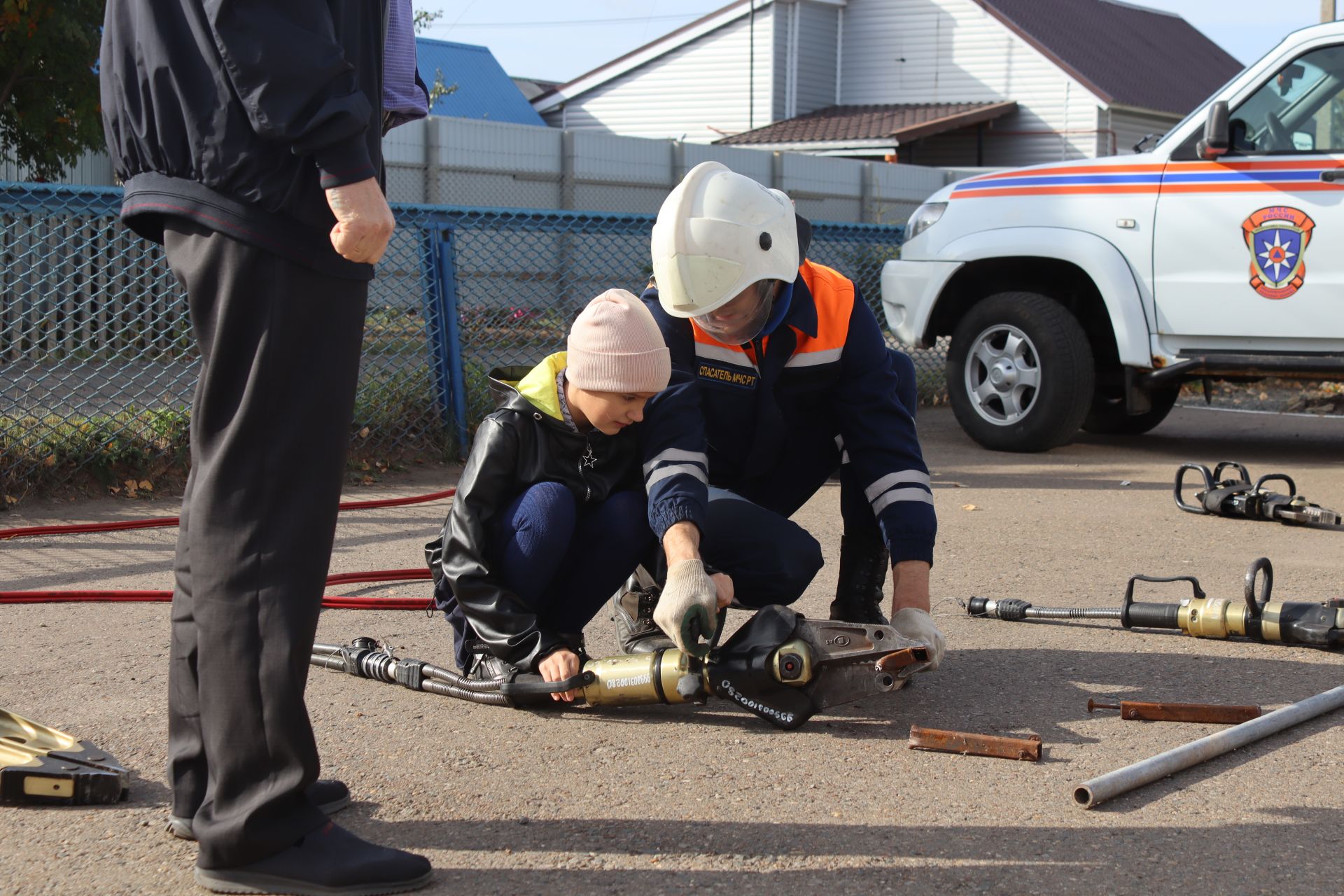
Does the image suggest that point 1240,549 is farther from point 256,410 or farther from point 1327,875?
point 256,410

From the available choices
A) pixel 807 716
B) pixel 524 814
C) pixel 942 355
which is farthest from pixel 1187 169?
pixel 524 814

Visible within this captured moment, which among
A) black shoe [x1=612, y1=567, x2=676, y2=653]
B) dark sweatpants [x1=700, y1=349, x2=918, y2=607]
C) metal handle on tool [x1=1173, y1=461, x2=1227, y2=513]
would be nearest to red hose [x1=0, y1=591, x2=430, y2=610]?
black shoe [x1=612, y1=567, x2=676, y2=653]

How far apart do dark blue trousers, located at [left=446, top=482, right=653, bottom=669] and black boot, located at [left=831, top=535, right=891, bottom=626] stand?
0.68 metres

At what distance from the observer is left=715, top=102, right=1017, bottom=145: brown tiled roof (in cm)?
3036

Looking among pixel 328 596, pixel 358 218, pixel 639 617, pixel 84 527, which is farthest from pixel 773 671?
pixel 84 527

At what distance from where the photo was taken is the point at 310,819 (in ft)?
7.74

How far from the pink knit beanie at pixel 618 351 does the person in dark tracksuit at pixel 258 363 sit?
2.89 feet

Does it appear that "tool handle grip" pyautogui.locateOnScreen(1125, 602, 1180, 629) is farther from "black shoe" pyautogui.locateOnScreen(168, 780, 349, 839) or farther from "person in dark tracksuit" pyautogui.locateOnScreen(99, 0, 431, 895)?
"person in dark tracksuit" pyautogui.locateOnScreen(99, 0, 431, 895)

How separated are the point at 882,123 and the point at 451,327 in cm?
2526

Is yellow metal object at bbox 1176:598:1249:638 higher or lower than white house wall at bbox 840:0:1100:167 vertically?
lower

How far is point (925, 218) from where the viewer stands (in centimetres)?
866

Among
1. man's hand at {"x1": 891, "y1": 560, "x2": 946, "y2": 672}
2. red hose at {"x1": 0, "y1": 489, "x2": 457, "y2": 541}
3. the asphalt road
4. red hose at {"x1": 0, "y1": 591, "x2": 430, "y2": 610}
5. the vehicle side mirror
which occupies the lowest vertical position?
the asphalt road

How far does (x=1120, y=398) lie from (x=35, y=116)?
8.95m

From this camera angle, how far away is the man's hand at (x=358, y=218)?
219 centimetres
